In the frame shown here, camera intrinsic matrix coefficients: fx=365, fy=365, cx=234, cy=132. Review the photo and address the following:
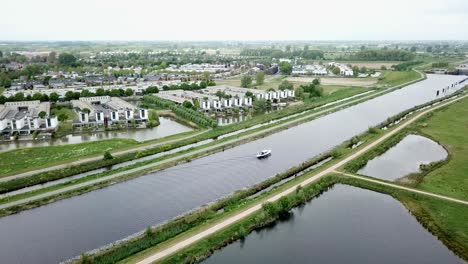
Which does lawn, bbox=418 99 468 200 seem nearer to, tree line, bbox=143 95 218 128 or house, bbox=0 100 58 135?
tree line, bbox=143 95 218 128

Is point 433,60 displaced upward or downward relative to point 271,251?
upward

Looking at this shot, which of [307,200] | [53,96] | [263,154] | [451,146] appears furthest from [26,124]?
[451,146]

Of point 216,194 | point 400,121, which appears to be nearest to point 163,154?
point 216,194

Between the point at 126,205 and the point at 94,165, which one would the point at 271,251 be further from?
the point at 94,165

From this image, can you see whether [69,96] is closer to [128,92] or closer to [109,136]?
[128,92]

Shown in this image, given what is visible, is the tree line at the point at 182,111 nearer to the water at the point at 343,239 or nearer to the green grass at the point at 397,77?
the water at the point at 343,239

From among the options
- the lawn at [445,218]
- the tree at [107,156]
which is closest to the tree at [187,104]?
the tree at [107,156]
